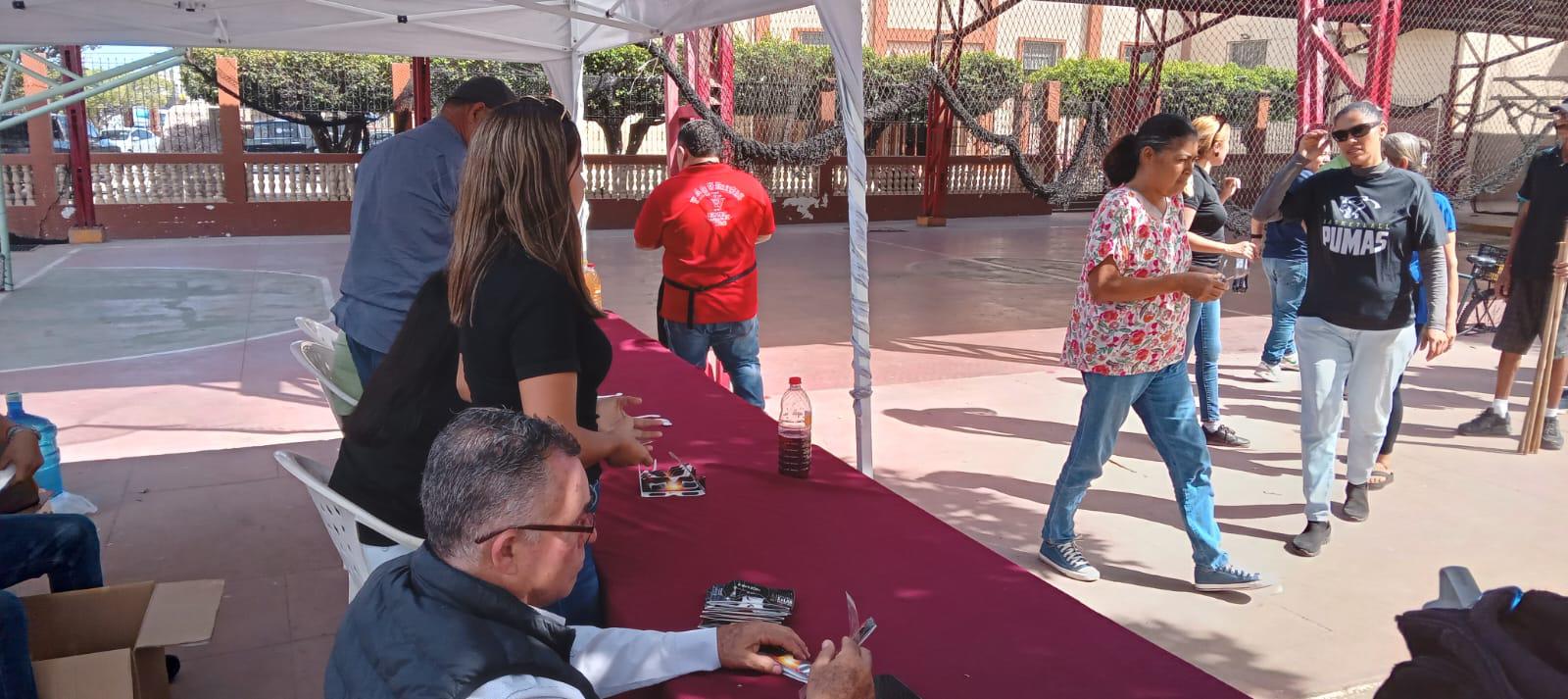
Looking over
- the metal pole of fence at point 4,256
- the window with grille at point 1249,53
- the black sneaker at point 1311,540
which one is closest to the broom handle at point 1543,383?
the black sneaker at point 1311,540

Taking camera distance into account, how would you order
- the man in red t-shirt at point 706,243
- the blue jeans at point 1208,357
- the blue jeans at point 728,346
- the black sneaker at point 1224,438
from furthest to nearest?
the black sneaker at point 1224,438, the blue jeans at point 1208,357, the blue jeans at point 728,346, the man in red t-shirt at point 706,243

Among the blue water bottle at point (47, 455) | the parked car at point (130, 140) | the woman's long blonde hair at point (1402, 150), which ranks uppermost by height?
the parked car at point (130, 140)

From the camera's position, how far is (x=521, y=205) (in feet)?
6.36

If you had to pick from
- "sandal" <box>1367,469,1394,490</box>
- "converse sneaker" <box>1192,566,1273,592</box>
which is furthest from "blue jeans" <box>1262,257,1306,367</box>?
"converse sneaker" <box>1192,566,1273,592</box>

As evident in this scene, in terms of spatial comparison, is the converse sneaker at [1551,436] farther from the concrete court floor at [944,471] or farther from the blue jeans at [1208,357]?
the blue jeans at [1208,357]

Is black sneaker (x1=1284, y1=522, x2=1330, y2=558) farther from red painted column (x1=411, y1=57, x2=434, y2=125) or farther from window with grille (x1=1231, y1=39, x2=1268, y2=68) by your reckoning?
window with grille (x1=1231, y1=39, x2=1268, y2=68)

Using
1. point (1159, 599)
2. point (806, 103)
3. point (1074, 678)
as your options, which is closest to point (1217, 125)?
point (1159, 599)

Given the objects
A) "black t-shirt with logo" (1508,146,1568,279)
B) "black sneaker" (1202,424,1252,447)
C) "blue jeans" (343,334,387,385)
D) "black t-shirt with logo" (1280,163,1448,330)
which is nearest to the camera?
"blue jeans" (343,334,387,385)

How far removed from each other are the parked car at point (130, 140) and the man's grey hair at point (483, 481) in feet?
50.0

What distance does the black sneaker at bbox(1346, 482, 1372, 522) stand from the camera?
424 centimetres

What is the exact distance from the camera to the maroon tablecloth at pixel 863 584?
5.51 ft

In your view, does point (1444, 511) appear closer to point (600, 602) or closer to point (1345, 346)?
point (1345, 346)

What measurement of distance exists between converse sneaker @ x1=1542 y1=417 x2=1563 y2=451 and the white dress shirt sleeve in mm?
5486

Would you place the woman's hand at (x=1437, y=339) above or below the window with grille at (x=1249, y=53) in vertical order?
below
